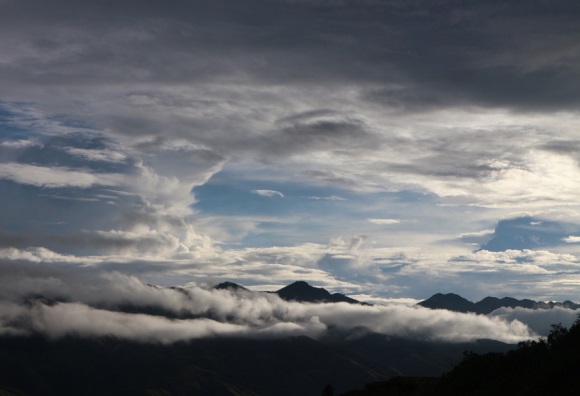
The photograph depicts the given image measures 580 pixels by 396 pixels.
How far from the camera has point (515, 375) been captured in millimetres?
162375

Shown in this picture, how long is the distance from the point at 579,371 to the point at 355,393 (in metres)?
71.3

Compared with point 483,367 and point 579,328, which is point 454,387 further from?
point 579,328

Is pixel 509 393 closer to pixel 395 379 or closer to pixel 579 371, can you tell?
pixel 579 371

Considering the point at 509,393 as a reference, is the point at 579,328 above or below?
above

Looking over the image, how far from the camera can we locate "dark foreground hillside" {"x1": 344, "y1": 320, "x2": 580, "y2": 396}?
450 feet

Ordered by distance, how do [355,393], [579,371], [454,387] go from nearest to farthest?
[579,371] → [454,387] → [355,393]

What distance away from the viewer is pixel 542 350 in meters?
171

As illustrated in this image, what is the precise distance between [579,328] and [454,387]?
31499mm

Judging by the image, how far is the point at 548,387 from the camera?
135375 mm

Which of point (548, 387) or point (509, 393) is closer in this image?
point (548, 387)

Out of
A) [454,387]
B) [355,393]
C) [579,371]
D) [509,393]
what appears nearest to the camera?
[579,371]

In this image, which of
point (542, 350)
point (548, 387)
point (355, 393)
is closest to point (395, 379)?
point (355, 393)

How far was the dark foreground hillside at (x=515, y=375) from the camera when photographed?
137125mm

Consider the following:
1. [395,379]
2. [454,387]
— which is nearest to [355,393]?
[395,379]
